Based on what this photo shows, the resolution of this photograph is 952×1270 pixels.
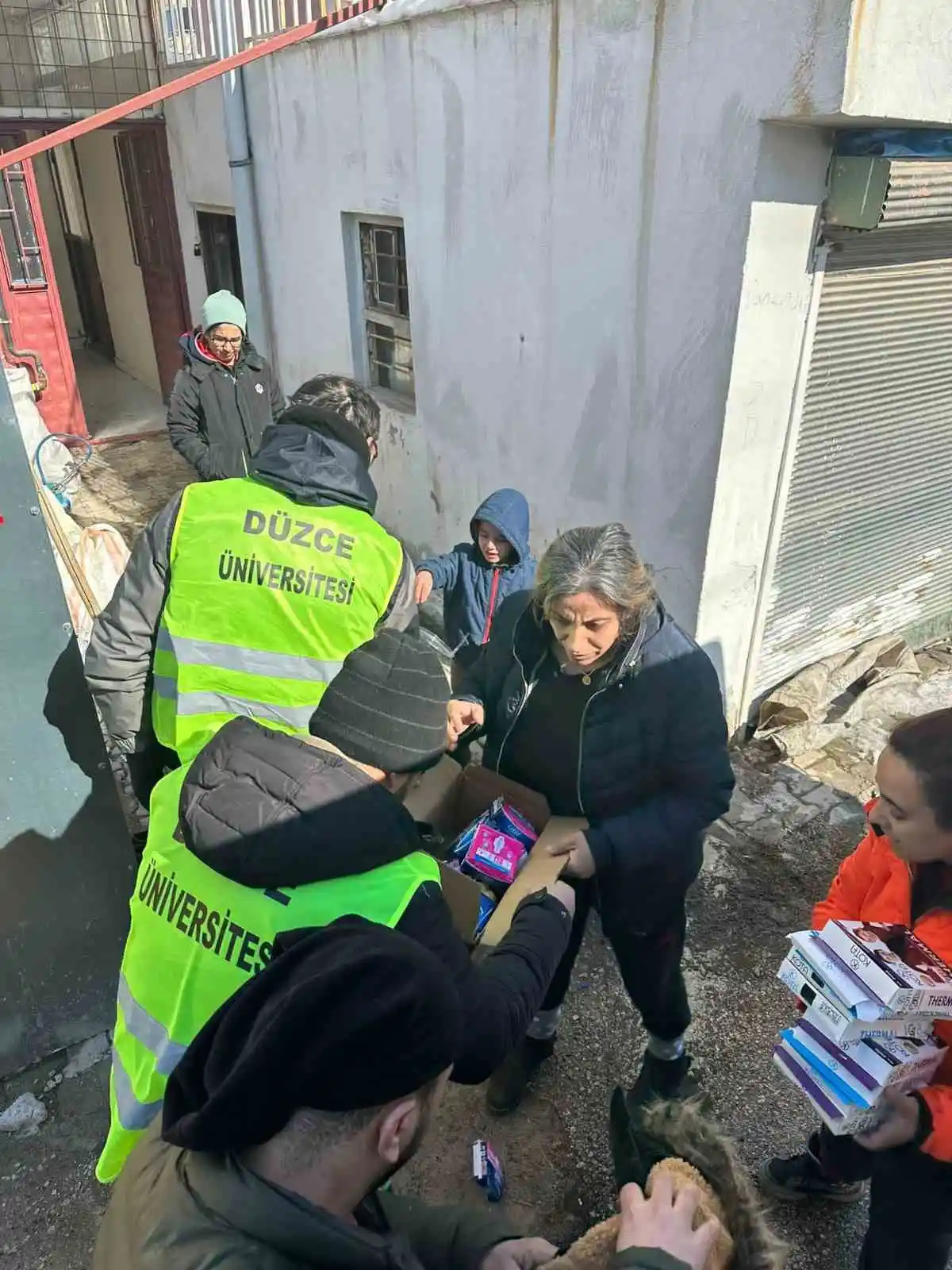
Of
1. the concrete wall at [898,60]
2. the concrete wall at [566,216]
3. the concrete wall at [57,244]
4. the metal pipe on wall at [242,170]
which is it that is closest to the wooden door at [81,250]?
the concrete wall at [57,244]

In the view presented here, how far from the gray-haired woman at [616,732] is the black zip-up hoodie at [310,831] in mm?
685

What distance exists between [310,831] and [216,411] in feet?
13.7

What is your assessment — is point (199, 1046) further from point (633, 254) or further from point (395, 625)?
point (633, 254)

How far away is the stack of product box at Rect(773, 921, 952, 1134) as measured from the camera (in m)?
1.50

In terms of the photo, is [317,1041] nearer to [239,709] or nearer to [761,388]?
[239,709]

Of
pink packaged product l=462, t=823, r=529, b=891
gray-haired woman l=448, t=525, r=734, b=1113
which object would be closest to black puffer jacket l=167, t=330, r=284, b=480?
gray-haired woman l=448, t=525, r=734, b=1113

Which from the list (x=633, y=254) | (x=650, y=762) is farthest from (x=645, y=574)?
(x=633, y=254)

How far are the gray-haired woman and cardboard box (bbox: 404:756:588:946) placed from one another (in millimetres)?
62

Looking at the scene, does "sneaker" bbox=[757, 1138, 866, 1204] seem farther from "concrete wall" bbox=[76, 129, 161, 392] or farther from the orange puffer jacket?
"concrete wall" bbox=[76, 129, 161, 392]

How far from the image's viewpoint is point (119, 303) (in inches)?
428

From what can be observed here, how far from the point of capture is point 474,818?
244 cm

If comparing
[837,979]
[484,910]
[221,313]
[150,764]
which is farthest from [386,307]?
[837,979]

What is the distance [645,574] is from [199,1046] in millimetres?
1507

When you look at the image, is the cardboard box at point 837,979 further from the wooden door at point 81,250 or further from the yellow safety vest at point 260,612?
the wooden door at point 81,250
